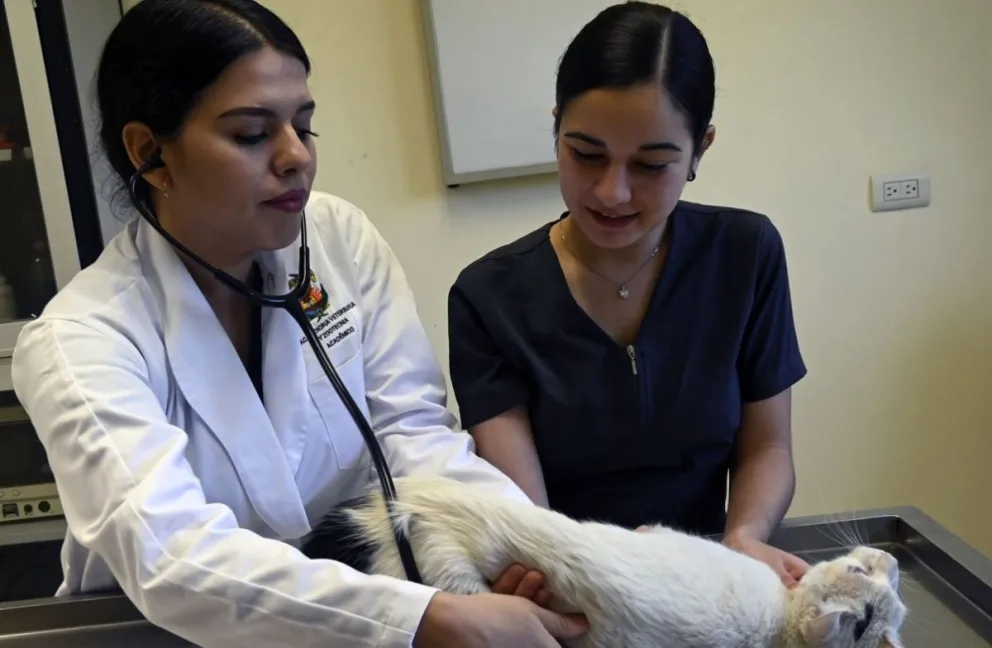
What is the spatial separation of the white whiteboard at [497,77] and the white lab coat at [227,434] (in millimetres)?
683

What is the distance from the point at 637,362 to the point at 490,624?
0.50 metres

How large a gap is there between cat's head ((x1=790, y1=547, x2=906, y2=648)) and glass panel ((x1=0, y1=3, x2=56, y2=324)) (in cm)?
158

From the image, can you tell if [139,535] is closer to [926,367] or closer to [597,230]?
[597,230]

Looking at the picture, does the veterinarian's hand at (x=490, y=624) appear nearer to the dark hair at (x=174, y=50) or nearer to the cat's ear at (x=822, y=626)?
the cat's ear at (x=822, y=626)

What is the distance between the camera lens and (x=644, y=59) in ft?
3.12

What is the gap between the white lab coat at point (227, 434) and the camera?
71 cm

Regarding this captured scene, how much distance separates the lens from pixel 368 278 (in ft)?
3.66

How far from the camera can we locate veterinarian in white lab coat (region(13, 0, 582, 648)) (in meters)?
0.71

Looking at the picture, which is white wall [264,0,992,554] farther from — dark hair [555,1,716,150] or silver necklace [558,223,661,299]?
dark hair [555,1,716,150]

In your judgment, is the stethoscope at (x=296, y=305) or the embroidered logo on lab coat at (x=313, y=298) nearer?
the stethoscope at (x=296, y=305)

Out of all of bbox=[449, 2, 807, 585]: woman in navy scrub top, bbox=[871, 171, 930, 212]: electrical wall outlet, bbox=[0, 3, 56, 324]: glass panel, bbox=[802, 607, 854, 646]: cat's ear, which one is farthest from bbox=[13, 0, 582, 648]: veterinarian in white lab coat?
bbox=[871, 171, 930, 212]: electrical wall outlet

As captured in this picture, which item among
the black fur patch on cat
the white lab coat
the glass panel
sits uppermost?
the glass panel

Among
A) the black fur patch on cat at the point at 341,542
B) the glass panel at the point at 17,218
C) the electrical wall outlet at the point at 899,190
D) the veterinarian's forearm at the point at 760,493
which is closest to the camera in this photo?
the black fur patch on cat at the point at 341,542

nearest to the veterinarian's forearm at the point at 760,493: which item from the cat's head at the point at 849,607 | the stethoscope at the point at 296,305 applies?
the cat's head at the point at 849,607
